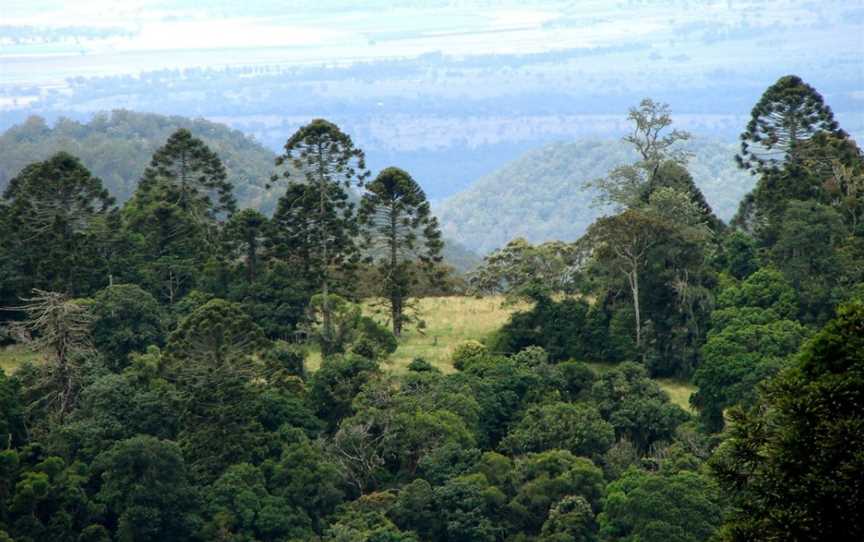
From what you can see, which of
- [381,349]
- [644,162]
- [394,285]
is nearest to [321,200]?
[394,285]

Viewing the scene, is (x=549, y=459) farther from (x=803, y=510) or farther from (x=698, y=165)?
(x=698, y=165)

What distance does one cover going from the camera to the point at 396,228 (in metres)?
43.4

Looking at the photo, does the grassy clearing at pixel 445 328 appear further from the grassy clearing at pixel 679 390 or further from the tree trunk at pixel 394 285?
the grassy clearing at pixel 679 390

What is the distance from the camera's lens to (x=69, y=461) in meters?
33.7

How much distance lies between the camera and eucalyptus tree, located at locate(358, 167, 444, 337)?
4294 cm

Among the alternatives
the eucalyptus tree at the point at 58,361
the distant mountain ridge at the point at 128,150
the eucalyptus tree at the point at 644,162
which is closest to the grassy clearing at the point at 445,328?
the eucalyptus tree at the point at 644,162

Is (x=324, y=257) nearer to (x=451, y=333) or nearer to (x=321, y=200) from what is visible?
(x=321, y=200)

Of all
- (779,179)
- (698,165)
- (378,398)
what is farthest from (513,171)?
(378,398)

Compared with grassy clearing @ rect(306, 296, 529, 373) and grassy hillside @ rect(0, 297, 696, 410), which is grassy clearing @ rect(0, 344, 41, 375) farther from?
grassy clearing @ rect(306, 296, 529, 373)

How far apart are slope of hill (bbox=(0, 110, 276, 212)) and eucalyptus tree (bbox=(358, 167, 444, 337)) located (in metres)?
75.5

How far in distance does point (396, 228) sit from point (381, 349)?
14.6 ft

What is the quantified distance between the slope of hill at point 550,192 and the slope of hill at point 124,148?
82.0 feet

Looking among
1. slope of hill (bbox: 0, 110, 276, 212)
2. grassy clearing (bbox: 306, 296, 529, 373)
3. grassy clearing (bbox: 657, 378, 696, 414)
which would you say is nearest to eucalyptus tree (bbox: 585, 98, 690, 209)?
grassy clearing (bbox: 306, 296, 529, 373)

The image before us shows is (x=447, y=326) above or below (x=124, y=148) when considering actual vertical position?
above
